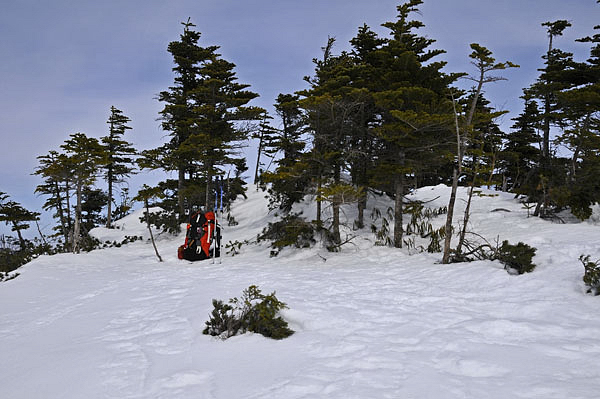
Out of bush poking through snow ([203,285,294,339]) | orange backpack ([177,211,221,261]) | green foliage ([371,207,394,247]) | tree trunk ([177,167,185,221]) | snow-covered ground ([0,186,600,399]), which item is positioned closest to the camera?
snow-covered ground ([0,186,600,399])

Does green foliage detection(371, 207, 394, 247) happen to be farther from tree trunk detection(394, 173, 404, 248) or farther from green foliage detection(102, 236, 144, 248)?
green foliage detection(102, 236, 144, 248)

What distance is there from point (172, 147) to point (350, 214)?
1326cm

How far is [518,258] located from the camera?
259 inches

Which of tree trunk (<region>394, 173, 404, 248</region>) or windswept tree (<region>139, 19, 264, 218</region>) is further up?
windswept tree (<region>139, 19, 264, 218</region>)

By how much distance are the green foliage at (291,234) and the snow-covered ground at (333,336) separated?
7.80 ft

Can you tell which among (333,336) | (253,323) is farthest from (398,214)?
(253,323)

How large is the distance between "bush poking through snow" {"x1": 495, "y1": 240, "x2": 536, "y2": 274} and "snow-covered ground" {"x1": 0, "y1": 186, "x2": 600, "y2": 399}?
0.21 metres

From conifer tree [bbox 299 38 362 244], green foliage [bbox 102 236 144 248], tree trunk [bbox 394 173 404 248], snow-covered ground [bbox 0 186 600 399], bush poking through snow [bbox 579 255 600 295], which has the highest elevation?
conifer tree [bbox 299 38 362 244]

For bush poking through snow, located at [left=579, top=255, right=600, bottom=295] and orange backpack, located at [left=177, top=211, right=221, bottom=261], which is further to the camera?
orange backpack, located at [left=177, top=211, right=221, bottom=261]

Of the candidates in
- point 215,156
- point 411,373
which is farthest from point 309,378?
point 215,156

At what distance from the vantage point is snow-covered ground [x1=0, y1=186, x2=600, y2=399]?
2914 mm

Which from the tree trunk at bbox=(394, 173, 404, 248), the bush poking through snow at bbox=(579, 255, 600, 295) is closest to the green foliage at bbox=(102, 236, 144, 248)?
the tree trunk at bbox=(394, 173, 404, 248)

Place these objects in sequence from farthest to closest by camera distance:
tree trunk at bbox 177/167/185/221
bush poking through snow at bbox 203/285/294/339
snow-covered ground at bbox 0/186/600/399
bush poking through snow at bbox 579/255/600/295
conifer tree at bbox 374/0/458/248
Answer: tree trunk at bbox 177/167/185/221 < conifer tree at bbox 374/0/458/248 < bush poking through snow at bbox 579/255/600/295 < bush poking through snow at bbox 203/285/294/339 < snow-covered ground at bbox 0/186/600/399

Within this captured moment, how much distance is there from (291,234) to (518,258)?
6.70m
